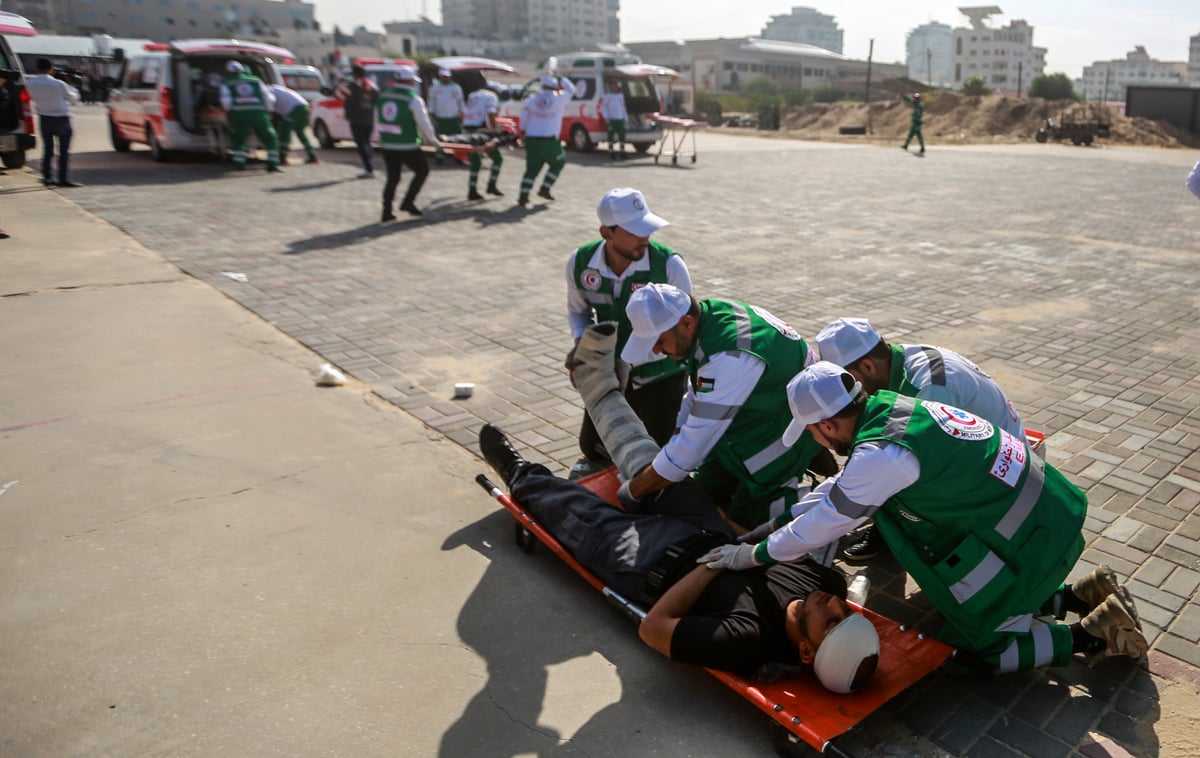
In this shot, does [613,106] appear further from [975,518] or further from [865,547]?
[975,518]

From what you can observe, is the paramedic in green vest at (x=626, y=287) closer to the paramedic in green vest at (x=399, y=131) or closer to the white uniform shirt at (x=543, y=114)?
the paramedic in green vest at (x=399, y=131)

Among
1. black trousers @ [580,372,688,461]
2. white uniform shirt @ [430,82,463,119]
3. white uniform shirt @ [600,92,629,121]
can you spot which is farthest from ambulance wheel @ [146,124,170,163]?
black trousers @ [580,372,688,461]

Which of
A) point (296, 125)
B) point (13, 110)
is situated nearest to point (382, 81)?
point (296, 125)

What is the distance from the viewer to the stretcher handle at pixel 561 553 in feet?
11.2

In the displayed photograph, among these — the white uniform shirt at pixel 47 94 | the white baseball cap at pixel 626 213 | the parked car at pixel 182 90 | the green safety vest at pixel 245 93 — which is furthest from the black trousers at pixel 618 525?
the parked car at pixel 182 90

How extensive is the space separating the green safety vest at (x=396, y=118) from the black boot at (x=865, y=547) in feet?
30.8

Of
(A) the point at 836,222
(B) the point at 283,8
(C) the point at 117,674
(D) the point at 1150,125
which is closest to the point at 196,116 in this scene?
(A) the point at 836,222

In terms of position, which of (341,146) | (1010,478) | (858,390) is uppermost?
(341,146)

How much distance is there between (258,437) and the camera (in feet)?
17.4

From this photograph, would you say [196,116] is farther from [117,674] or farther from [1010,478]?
[1010,478]

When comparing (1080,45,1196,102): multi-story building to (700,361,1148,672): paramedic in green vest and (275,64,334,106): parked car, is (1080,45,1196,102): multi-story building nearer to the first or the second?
(275,64,334,106): parked car

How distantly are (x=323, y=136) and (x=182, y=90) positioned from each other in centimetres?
494

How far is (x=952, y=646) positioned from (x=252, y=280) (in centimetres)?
768

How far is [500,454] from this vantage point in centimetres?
453
